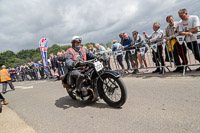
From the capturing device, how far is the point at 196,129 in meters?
2.16

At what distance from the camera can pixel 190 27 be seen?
5234mm

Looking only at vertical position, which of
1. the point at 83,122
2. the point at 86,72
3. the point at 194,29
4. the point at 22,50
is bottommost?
the point at 83,122

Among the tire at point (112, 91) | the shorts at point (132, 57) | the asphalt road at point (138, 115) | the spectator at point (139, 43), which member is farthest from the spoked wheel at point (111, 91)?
the shorts at point (132, 57)

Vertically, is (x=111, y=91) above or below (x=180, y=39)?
below

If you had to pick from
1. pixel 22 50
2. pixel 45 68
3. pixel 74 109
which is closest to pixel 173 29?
pixel 74 109

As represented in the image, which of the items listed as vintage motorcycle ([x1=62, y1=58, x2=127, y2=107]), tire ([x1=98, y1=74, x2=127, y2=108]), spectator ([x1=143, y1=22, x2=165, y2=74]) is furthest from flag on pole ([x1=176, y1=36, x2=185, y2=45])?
tire ([x1=98, y1=74, x2=127, y2=108])

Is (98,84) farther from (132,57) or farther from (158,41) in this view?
(132,57)

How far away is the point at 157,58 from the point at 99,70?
392 cm

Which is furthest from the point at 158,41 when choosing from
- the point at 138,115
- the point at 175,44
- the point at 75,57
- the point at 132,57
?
the point at 138,115

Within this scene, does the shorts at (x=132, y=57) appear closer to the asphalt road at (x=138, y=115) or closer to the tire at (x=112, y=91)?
the asphalt road at (x=138, y=115)

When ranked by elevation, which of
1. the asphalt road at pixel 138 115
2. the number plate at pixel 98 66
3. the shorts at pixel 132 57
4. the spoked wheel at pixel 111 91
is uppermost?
the shorts at pixel 132 57

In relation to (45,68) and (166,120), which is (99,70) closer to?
(166,120)

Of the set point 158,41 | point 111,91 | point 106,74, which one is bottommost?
point 111,91

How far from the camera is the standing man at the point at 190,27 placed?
512 centimetres
